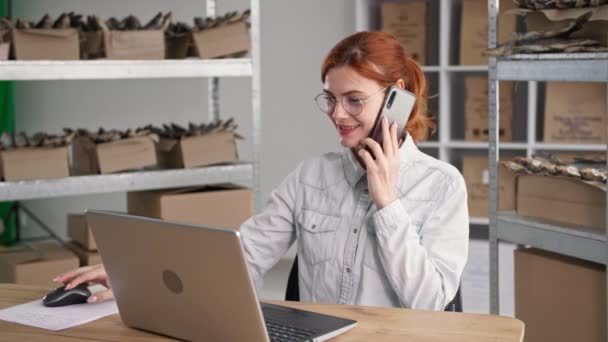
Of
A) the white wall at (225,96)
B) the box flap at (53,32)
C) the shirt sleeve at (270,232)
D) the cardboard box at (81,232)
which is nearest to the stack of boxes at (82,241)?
the cardboard box at (81,232)

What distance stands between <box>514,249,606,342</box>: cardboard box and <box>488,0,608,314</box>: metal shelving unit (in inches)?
1.9

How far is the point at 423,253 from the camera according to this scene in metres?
1.88

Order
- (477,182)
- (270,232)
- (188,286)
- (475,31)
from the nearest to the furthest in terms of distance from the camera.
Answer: (188,286)
(270,232)
(475,31)
(477,182)

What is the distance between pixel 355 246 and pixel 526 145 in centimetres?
260

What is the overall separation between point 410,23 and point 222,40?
124cm

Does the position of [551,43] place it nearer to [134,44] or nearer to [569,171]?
[569,171]

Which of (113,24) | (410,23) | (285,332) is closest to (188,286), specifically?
(285,332)

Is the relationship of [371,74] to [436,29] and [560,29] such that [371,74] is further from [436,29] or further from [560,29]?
[436,29]

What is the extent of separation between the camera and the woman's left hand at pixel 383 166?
75.8 inches

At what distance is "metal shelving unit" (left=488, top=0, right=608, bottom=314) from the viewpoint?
7.88 feet

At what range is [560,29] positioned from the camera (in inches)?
98.8


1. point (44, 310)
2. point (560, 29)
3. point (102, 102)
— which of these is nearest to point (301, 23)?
point (102, 102)

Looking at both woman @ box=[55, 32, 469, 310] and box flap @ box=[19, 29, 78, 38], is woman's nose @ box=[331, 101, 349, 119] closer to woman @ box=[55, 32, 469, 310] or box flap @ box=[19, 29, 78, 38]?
woman @ box=[55, 32, 469, 310]

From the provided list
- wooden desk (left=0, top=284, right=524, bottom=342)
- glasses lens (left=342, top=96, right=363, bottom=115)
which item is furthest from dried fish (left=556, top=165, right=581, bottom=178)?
wooden desk (left=0, top=284, right=524, bottom=342)
